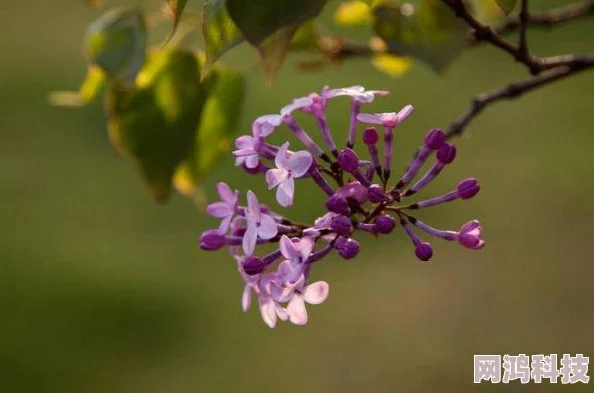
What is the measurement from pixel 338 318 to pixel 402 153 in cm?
63

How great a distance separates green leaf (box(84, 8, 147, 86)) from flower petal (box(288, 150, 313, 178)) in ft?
0.65

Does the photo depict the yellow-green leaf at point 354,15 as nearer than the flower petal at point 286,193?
No

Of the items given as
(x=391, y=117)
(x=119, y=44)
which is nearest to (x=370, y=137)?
(x=391, y=117)

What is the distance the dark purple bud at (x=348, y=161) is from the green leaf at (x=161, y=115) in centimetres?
24

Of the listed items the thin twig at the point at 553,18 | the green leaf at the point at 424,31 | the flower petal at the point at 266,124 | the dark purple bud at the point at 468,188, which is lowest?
the thin twig at the point at 553,18

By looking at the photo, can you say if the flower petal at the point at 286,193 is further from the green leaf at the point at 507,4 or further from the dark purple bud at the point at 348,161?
the green leaf at the point at 507,4

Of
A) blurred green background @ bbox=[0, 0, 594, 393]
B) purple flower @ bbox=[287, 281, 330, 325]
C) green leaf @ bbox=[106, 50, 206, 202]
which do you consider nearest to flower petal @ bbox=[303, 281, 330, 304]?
purple flower @ bbox=[287, 281, 330, 325]

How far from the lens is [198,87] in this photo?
666 millimetres

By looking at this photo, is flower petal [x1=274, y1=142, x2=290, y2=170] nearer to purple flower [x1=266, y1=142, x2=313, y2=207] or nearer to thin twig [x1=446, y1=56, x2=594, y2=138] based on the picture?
purple flower [x1=266, y1=142, x2=313, y2=207]

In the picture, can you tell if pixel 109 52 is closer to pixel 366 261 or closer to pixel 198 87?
pixel 198 87

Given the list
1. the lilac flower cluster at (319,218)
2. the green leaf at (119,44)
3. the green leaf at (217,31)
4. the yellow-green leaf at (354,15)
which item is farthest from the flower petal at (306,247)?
the yellow-green leaf at (354,15)

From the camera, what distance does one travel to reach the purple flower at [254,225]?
439 millimetres

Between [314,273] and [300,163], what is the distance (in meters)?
1.75

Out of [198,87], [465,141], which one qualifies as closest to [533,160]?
[465,141]
